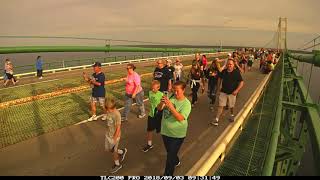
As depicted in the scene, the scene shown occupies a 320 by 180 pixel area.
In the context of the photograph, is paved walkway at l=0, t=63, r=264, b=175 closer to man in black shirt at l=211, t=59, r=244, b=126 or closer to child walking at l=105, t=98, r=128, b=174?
child walking at l=105, t=98, r=128, b=174

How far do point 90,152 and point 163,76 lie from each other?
146 inches

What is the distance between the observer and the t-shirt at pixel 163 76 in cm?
885

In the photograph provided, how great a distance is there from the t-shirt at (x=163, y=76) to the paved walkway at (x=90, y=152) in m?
1.56

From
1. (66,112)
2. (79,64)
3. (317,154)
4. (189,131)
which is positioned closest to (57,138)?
(66,112)

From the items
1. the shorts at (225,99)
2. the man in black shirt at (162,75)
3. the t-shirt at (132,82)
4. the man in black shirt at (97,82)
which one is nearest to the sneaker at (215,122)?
the shorts at (225,99)

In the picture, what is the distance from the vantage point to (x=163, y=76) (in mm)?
8961

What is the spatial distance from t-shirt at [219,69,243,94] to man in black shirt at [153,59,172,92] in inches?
74.6

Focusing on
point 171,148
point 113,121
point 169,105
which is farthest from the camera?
point 113,121

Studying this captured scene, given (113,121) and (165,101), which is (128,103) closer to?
(113,121)

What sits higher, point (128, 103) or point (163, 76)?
point (163, 76)

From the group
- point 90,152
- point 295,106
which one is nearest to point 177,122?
point 90,152

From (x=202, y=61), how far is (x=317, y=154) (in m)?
7.41

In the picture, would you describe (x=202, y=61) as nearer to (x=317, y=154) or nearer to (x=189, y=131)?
(x=189, y=131)

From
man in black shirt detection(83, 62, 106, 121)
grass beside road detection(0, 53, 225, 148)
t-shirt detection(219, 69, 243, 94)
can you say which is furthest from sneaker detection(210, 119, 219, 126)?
grass beside road detection(0, 53, 225, 148)
